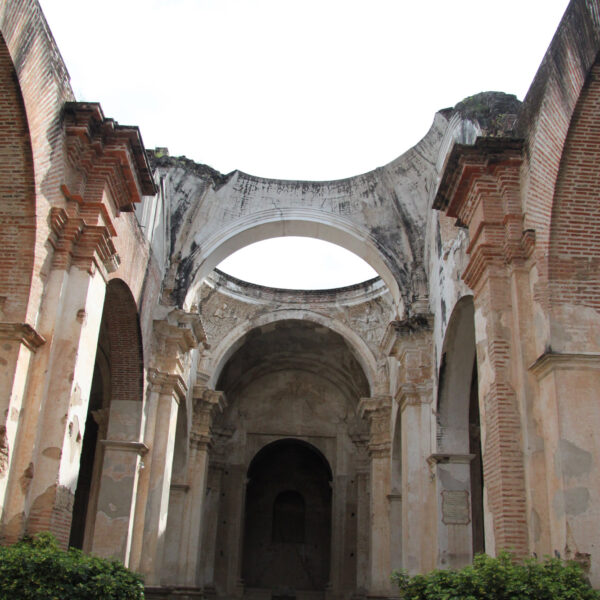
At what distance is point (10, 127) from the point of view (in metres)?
7.26

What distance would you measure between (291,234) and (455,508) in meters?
6.61

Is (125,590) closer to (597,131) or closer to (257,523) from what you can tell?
(597,131)

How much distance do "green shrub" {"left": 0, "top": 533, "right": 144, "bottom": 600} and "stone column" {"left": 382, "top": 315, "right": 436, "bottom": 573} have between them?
6808mm

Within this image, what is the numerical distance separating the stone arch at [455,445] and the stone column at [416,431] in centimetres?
60

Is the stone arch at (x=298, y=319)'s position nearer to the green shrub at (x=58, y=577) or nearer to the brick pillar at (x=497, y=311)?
the brick pillar at (x=497, y=311)

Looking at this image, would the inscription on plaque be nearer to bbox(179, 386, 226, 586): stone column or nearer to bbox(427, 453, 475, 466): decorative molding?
bbox(427, 453, 475, 466): decorative molding

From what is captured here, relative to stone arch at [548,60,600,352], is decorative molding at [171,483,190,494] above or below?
below

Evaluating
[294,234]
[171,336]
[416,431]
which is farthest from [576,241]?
[294,234]

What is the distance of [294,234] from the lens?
15312 mm

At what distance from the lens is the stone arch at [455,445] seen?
11.4 meters

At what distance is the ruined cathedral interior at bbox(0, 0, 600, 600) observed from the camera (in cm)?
705

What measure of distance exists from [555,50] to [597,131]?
37.7 inches

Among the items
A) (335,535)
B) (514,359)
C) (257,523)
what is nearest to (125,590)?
(514,359)

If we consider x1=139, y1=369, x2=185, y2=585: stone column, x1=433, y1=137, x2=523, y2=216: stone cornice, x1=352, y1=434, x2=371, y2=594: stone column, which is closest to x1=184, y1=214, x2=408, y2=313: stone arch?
x1=139, y1=369, x2=185, y2=585: stone column
